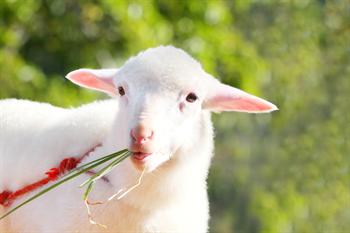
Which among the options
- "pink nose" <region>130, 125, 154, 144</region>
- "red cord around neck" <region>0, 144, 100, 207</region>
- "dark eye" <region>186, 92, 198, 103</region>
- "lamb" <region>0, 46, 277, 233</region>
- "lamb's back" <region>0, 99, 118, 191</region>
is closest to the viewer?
"pink nose" <region>130, 125, 154, 144</region>

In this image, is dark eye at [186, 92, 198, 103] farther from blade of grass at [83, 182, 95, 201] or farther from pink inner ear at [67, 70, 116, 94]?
blade of grass at [83, 182, 95, 201]

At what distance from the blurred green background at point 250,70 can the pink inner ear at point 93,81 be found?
332cm

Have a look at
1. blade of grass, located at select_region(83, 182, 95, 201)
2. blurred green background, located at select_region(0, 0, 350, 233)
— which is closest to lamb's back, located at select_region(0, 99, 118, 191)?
blade of grass, located at select_region(83, 182, 95, 201)

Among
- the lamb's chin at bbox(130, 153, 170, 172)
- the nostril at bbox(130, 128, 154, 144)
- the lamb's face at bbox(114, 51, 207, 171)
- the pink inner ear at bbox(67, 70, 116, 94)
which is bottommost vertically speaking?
the lamb's chin at bbox(130, 153, 170, 172)

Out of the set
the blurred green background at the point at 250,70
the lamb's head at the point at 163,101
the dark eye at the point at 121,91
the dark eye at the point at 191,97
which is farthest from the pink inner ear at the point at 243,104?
the blurred green background at the point at 250,70

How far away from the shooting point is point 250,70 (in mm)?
7727

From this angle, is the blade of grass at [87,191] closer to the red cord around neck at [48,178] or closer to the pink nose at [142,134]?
the red cord around neck at [48,178]

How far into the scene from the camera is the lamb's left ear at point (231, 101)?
12.1ft

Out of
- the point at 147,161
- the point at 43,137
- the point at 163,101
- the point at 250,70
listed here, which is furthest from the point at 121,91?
the point at 250,70

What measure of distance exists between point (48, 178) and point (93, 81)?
1.23 ft

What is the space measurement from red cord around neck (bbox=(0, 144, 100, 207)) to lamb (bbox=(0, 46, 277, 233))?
0.03 meters

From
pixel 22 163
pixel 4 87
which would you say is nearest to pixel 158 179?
pixel 22 163

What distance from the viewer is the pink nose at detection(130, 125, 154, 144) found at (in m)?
3.31

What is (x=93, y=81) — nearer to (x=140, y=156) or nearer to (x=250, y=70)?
(x=140, y=156)
